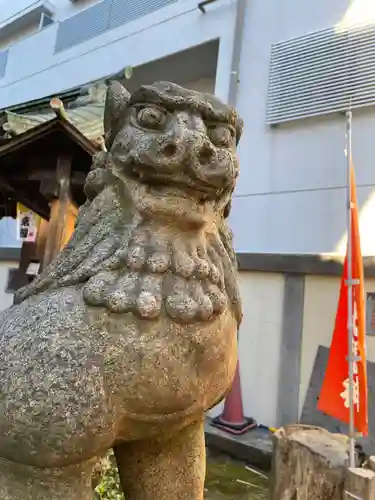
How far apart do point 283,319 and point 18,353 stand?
11.7ft

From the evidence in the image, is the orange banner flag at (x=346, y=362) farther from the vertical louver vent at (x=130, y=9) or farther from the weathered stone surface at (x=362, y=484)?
the vertical louver vent at (x=130, y=9)

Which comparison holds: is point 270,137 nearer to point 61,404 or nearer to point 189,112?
point 189,112

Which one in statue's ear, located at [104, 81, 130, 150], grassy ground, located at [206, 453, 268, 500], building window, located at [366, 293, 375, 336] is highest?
statue's ear, located at [104, 81, 130, 150]

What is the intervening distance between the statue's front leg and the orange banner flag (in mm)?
1729

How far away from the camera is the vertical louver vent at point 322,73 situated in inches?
164

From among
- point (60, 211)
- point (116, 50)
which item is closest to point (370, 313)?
point (60, 211)

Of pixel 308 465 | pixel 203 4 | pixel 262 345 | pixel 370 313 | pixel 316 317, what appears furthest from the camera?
pixel 203 4

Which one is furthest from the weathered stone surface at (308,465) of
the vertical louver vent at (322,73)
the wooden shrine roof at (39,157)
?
the vertical louver vent at (322,73)

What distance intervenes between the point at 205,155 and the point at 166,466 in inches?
→ 29.3

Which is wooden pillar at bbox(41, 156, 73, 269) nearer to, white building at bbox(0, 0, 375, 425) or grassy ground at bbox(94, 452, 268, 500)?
grassy ground at bbox(94, 452, 268, 500)

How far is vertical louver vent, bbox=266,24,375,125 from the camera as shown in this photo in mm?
4176

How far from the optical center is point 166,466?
1.11 meters

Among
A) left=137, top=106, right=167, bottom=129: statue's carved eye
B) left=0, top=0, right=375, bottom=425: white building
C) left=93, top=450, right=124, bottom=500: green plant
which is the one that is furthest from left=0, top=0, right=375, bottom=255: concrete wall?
left=137, top=106, right=167, bottom=129: statue's carved eye

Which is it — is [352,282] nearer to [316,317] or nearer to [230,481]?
[316,317]
